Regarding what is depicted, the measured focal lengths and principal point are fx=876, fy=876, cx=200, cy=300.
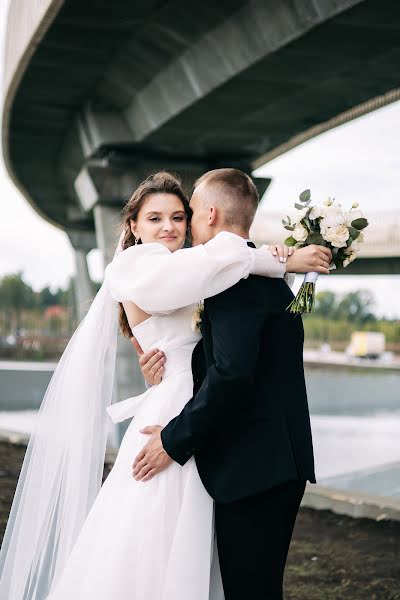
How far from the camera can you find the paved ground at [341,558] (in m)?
6.04

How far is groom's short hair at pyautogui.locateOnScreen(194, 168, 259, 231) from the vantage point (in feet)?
11.6

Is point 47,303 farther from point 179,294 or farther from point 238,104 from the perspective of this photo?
point 179,294

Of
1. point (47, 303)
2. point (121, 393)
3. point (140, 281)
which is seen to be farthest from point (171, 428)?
point (47, 303)

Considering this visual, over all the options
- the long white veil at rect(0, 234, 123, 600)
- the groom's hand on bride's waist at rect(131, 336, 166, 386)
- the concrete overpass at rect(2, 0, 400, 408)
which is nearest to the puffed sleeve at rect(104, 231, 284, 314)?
the groom's hand on bride's waist at rect(131, 336, 166, 386)

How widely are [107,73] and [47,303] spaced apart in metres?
124

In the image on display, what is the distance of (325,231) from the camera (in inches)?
142

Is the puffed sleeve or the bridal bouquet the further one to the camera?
the bridal bouquet

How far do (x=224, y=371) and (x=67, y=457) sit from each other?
126 centimetres

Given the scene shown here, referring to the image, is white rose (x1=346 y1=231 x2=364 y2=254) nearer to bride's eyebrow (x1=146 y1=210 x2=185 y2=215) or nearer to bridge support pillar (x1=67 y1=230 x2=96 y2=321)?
bride's eyebrow (x1=146 y1=210 x2=185 y2=215)

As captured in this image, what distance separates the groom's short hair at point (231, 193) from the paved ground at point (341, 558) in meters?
3.27

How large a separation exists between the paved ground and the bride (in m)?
2.28

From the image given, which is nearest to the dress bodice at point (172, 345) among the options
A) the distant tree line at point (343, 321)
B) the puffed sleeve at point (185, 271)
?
the puffed sleeve at point (185, 271)

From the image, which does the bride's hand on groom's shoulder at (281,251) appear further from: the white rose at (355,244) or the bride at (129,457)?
the white rose at (355,244)

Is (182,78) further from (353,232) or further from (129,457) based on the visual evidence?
(129,457)
